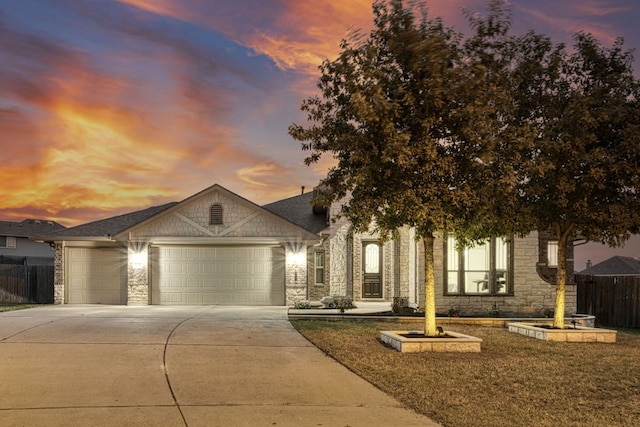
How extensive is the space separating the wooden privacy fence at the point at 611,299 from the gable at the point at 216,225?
10.7 m

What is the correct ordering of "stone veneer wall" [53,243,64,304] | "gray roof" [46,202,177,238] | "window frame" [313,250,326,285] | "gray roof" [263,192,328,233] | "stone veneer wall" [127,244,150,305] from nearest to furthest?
"stone veneer wall" [127,244,150,305] < "gray roof" [46,202,177,238] < "stone veneer wall" [53,243,64,304] < "window frame" [313,250,326,285] < "gray roof" [263,192,328,233]

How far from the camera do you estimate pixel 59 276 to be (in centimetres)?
2438

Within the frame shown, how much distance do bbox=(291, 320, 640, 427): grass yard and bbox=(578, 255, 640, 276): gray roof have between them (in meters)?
37.7

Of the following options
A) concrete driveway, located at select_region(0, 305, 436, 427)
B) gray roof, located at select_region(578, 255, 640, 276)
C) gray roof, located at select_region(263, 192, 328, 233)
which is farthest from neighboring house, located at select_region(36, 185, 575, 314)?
gray roof, located at select_region(578, 255, 640, 276)

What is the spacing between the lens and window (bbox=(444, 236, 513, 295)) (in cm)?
2002

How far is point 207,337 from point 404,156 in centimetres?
584

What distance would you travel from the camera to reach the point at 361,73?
496 inches

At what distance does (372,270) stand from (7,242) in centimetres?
3489

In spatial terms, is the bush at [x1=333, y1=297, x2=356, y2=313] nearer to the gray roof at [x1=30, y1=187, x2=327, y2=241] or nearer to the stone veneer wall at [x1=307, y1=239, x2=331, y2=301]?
the gray roof at [x1=30, y1=187, x2=327, y2=241]

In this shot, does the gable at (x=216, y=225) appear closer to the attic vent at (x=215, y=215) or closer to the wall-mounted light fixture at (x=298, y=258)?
the attic vent at (x=215, y=215)

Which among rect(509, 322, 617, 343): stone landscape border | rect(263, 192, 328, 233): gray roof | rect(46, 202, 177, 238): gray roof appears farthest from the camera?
rect(263, 192, 328, 233): gray roof

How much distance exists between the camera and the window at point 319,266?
25.9 m

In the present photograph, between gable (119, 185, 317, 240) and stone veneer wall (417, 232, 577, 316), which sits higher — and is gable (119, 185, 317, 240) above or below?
above

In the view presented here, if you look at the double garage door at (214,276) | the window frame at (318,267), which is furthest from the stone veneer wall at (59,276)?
the window frame at (318,267)
